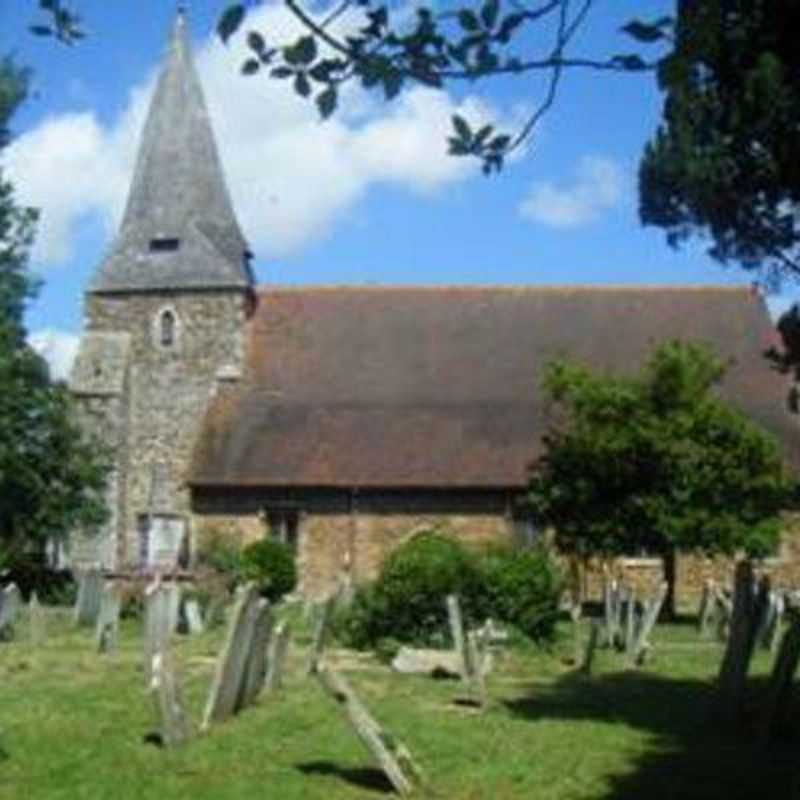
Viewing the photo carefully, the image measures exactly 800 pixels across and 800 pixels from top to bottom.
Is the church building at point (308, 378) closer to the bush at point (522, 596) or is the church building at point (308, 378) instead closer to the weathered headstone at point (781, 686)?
the bush at point (522, 596)

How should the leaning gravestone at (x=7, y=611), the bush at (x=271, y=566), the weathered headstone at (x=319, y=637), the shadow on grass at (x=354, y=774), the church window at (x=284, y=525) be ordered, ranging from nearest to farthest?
the shadow on grass at (x=354, y=774), the weathered headstone at (x=319, y=637), the leaning gravestone at (x=7, y=611), the bush at (x=271, y=566), the church window at (x=284, y=525)

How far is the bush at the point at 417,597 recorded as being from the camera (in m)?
22.5

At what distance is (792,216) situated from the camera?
16.1m

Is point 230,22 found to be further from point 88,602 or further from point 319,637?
point 88,602

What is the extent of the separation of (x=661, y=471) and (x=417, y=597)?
12.1m

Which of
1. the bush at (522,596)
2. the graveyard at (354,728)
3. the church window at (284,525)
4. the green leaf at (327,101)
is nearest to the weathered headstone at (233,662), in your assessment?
the graveyard at (354,728)

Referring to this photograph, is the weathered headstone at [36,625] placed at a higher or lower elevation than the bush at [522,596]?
lower

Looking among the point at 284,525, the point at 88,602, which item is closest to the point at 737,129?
the point at 88,602

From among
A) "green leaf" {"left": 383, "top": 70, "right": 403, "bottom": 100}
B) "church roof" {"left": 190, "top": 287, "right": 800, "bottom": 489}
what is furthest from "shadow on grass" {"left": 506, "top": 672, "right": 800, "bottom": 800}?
"church roof" {"left": 190, "top": 287, "right": 800, "bottom": 489}

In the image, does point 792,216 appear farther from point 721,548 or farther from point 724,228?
point 721,548

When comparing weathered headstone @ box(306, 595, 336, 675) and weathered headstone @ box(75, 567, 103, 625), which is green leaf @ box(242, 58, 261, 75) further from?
weathered headstone @ box(75, 567, 103, 625)

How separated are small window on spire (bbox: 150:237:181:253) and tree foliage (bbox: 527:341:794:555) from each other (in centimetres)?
1781

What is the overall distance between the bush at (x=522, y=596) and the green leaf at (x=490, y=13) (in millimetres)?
18534

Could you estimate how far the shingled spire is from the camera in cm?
4916
